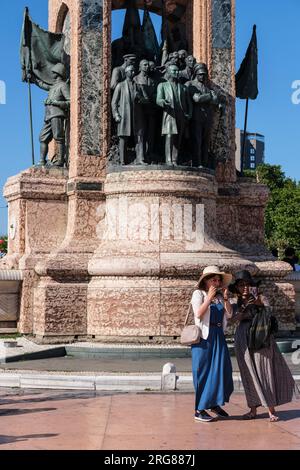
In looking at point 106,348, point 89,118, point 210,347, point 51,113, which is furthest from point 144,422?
point 51,113

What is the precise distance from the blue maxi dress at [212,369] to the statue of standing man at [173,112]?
6.71 metres

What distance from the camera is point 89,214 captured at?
1589 centimetres

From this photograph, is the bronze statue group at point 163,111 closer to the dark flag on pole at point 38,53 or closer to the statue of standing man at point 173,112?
the statue of standing man at point 173,112

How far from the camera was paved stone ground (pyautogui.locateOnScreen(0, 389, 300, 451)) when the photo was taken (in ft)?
25.5

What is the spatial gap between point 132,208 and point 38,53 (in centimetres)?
452

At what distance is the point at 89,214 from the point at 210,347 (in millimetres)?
6966

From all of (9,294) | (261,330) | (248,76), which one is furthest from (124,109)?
(261,330)

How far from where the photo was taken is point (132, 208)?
15250mm

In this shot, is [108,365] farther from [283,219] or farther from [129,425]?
[283,219]

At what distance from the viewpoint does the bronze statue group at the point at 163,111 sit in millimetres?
15727

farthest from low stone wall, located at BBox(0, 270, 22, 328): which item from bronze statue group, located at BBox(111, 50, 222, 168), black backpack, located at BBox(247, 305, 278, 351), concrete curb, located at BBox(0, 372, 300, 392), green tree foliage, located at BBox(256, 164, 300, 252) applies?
green tree foliage, located at BBox(256, 164, 300, 252)

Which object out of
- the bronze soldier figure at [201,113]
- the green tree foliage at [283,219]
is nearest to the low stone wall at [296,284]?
the bronze soldier figure at [201,113]

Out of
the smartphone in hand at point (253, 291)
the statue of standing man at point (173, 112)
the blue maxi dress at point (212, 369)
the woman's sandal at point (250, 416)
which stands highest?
the statue of standing man at point (173, 112)

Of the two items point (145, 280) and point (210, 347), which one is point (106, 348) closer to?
point (145, 280)
